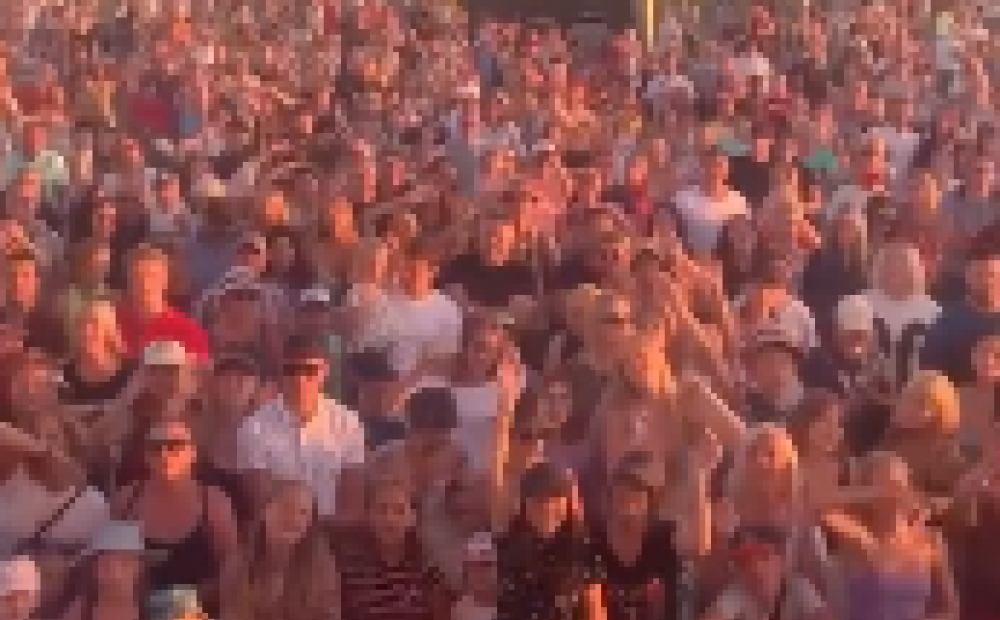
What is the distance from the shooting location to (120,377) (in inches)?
222

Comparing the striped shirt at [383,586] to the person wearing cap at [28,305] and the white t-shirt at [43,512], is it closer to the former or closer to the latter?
the white t-shirt at [43,512]

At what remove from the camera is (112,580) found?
15.0ft

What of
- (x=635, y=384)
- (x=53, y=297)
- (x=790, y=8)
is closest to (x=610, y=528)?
(x=635, y=384)

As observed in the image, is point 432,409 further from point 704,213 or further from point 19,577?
point 704,213

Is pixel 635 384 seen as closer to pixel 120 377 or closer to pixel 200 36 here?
pixel 120 377

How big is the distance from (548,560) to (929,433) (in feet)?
5.36

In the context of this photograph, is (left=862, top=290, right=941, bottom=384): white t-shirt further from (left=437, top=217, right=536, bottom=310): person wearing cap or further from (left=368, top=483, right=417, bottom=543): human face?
(left=368, top=483, right=417, bottom=543): human face

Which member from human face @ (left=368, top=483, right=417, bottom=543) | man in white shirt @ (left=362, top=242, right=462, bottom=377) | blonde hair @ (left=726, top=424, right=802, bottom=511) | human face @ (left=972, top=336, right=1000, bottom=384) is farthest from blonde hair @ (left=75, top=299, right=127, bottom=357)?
human face @ (left=972, top=336, right=1000, bottom=384)

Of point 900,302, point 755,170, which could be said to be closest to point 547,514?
point 900,302

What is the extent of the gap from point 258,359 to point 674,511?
180 cm

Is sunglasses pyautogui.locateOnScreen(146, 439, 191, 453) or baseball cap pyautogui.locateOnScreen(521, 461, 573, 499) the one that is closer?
baseball cap pyautogui.locateOnScreen(521, 461, 573, 499)

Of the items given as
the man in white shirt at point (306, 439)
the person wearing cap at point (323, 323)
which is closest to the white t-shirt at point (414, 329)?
the person wearing cap at point (323, 323)

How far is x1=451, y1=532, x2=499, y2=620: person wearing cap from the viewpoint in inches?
A: 187

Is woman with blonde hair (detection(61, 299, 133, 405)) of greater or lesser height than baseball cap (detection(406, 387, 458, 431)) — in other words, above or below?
above
